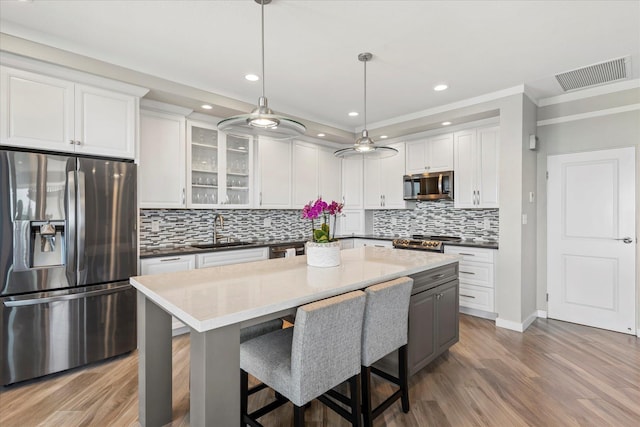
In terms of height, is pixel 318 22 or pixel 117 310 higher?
pixel 318 22

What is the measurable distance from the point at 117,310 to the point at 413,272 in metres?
2.54

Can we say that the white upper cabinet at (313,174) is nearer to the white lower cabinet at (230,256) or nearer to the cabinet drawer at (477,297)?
the white lower cabinet at (230,256)

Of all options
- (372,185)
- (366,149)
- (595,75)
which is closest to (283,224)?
(372,185)

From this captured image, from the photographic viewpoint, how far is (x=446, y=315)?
273 cm

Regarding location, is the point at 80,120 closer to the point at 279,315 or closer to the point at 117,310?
the point at 117,310

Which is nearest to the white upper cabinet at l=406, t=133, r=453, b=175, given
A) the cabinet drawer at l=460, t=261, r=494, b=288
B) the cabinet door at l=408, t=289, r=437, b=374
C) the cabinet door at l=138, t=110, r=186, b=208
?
the cabinet drawer at l=460, t=261, r=494, b=288

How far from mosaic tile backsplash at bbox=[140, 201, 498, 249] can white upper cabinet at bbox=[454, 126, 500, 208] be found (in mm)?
368

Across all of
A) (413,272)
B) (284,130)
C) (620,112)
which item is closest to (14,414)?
(284,130)

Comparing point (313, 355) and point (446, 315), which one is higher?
point (313, 355)

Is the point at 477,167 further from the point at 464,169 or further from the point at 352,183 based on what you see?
the point at 352,183

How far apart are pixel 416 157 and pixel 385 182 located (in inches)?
25.1

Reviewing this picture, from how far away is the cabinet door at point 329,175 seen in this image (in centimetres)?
520

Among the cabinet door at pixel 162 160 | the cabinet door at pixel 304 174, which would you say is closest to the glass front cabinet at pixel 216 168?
the cabinet door at pixel 162 160

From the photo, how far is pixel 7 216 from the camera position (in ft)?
7.66
